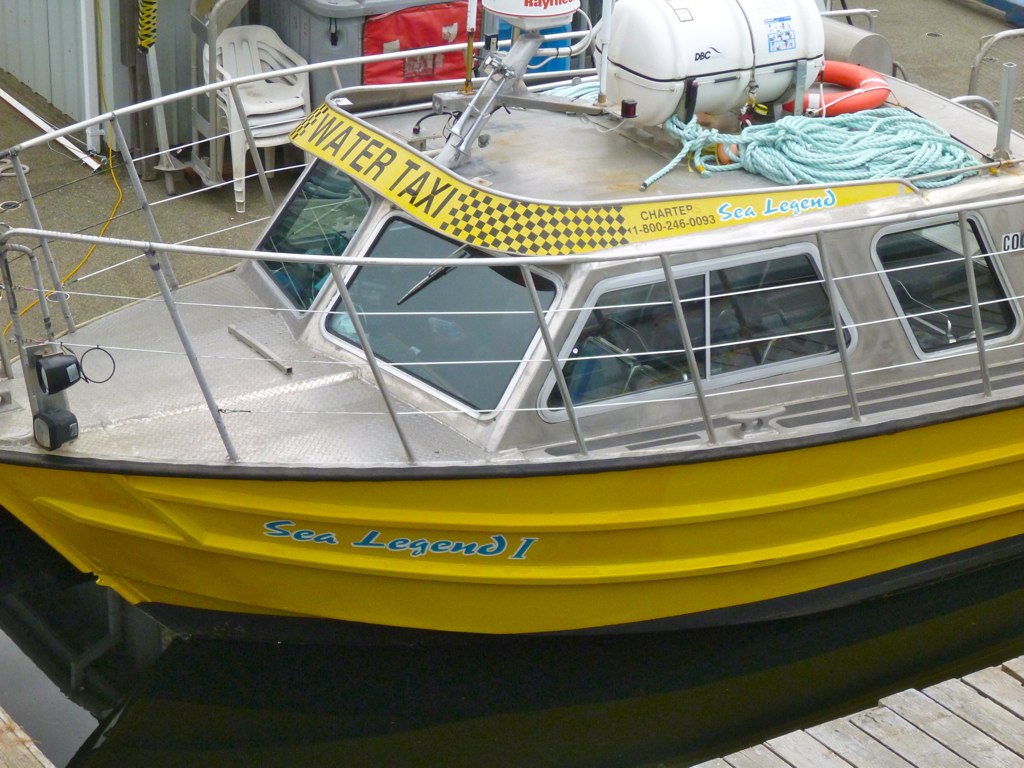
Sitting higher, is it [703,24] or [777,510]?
[703,24]

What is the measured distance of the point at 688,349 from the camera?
463cm

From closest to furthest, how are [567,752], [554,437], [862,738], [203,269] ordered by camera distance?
[862,738]
[554,437]
[567,752]
[203,269]

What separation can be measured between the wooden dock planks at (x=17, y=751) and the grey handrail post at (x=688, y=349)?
8.39 ft

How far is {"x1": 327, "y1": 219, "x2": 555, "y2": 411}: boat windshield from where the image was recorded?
4.88m

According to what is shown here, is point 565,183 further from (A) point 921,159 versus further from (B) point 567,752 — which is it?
(B) point 567,752

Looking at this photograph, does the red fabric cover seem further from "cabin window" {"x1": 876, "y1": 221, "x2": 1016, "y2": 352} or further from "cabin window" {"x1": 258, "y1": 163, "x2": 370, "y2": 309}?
"cabin window" {"x1": 876, "y1": 221, "x2": 1016, "y2": 352}

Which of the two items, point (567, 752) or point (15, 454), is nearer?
point (15, 454)

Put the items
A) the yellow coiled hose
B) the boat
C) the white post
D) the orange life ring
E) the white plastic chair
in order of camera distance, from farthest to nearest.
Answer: the white post, the white plastic chair, the yellow coiled hose, the orange life ring, the boat

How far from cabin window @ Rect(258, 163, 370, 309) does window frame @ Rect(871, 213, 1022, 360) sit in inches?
83.1

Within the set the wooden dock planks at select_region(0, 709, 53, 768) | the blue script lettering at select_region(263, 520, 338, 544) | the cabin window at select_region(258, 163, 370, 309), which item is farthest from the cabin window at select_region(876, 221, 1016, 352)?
the wooden dock planks at select_region(0, 709, 53, 768)

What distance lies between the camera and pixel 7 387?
5070 millimetres

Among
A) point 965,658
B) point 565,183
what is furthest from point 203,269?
point 965,658

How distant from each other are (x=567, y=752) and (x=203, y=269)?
4.03m

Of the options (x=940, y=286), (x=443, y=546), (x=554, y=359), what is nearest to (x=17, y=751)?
(x=443, y=546)
